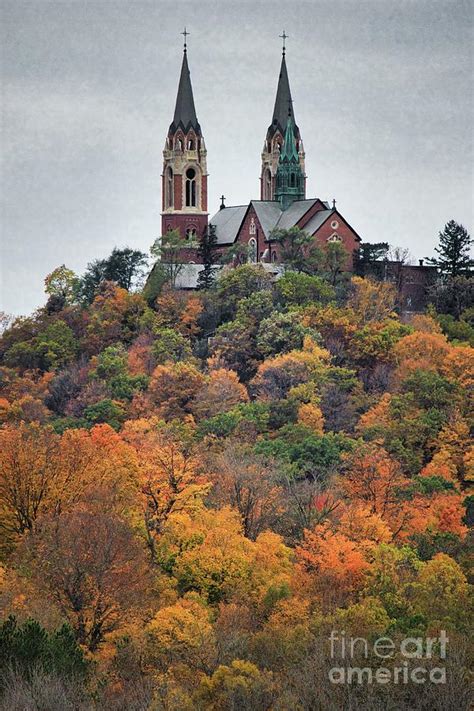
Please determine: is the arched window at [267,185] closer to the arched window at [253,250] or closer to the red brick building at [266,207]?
the red brick building at [266,207]

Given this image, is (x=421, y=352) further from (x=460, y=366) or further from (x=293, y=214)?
(x=293, y=214)

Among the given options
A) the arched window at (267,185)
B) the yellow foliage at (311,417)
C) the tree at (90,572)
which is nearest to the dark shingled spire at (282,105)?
the arched window at (267,185)

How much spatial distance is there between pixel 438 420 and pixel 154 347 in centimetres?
1849

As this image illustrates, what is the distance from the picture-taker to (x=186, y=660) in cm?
4094

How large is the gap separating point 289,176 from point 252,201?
132 inches

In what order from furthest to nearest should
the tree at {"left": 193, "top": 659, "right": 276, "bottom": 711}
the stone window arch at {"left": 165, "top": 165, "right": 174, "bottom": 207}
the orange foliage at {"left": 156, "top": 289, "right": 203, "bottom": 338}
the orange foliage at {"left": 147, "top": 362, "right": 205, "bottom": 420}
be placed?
the stone window arch at {"left": 165, "top": 165, "right": 174, "bottom": 207} → the orange foliage at {"left": 156, "top": 289, "right": 203, "bottom": 338} → the orange foliage at {"left": 147, "top": 362, "right": 205, "bottom": 420} → the tree at {"left": 193, "top": 659, "right": 276, "bottom": 711}

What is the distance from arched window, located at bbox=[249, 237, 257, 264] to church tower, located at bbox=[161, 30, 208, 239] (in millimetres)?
4861

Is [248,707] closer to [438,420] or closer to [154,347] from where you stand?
[438,420]

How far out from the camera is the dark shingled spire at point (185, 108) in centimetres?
10181

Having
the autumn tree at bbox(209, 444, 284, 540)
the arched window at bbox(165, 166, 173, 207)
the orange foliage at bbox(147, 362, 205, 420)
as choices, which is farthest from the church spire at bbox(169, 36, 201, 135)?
the autumn tree at bbox(209, 444, 284, 540)

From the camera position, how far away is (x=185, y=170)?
10219 cm

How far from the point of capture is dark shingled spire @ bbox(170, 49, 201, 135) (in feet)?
334

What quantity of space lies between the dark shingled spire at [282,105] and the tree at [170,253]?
41.7 ft

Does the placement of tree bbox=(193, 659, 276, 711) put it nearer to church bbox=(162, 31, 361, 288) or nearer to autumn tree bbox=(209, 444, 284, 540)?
autumn tree bbox=(209, 444, 284, 540)
